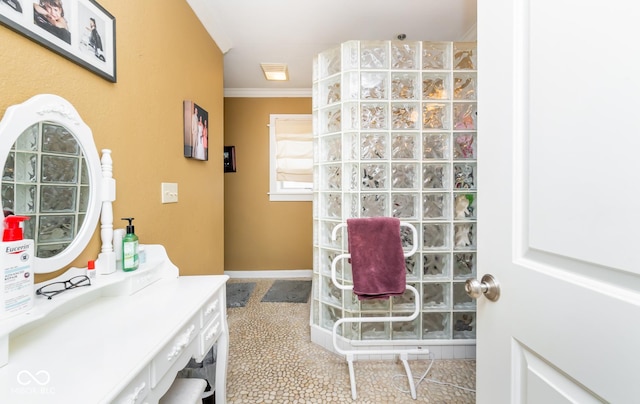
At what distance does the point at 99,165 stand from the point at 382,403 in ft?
5.77

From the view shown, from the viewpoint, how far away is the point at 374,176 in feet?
5.63

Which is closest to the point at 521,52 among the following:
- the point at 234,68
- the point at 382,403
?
the point at 382,403

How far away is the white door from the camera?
1.20ft

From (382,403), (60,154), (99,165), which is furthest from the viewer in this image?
(382,403)

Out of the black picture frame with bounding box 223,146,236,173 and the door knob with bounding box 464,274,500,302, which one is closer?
the door knob with bounding box 464,274,500,302

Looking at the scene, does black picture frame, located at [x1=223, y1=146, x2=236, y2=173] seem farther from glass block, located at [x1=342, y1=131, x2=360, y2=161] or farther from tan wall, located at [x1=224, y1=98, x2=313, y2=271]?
glass block, located at [x1=342, y1=131, x2=360, y2=161]

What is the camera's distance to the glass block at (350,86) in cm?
169

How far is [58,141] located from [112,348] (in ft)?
2.30

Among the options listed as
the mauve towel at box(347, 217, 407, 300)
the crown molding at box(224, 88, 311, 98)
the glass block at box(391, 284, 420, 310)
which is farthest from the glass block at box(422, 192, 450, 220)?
the crown molding at box(224, 88, 311, 98)

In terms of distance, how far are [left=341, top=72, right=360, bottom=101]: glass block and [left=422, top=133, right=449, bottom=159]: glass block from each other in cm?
55

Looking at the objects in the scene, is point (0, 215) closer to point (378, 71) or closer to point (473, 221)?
point (378, 71)

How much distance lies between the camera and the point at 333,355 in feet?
5.74

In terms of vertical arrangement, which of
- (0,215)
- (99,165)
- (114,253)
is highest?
(99,165)

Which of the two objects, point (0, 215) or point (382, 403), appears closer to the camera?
point (0, 215)
